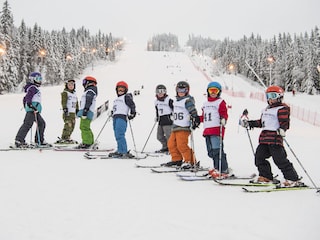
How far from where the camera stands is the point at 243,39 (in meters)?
132

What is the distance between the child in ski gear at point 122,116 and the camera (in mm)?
8867

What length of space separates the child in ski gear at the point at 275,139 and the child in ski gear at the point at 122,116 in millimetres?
3617

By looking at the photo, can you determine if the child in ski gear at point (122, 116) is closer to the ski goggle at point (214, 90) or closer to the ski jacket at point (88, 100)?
the ski jacket at point (88, 100)

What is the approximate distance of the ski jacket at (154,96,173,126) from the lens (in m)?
9.38

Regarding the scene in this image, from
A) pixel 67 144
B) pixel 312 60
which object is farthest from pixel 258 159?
pixel 312 60

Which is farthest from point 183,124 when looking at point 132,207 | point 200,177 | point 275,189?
point 132,207

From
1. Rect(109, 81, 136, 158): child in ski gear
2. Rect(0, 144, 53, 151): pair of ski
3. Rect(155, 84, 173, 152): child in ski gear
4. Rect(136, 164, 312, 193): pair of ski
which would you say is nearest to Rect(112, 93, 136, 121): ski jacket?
Rect(109, 81, 136, 158): child in ski gear

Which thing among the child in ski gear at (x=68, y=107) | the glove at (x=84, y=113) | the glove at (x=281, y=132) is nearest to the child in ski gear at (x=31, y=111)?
the child in ski gear at (x=68, y=107)

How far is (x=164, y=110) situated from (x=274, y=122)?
151 inches

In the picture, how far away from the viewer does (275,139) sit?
6.07 metres

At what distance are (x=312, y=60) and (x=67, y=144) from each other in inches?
2863

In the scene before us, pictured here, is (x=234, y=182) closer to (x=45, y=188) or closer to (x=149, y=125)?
(x=45, y=188)

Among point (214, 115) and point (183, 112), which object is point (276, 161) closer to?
point (214, 115)

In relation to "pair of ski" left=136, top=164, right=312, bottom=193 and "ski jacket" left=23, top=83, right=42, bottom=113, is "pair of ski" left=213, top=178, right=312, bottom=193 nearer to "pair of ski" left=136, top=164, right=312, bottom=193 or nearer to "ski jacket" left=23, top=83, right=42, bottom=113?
"pair of ski" left=136, top=164, right=312, bottom=193
